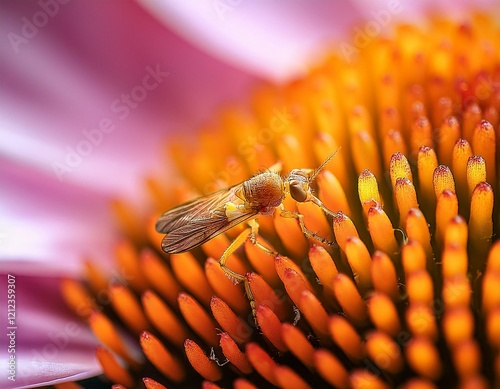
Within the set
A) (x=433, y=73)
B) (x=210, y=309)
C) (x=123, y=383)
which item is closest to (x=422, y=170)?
(x=433, y=73)

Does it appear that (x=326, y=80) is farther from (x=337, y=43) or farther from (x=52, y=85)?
(x=52, y=85)

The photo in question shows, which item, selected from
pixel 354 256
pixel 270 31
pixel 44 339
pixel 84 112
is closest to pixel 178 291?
pixel 44 339

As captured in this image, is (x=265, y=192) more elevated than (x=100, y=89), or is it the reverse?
(x=100, y=89)

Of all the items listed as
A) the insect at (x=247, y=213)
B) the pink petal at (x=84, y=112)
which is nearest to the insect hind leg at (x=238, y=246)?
the insect at (x=247, y=213)

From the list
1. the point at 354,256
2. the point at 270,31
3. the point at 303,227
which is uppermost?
the point at 270,31

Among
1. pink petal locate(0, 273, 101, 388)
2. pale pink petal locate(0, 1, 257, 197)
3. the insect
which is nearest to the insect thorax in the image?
the insect

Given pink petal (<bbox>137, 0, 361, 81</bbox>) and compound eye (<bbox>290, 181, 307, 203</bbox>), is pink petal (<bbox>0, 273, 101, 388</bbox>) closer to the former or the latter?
compound eye (<bbox>290, 181, 307, 203</bbox>)

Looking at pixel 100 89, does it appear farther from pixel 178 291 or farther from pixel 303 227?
pixel 303 227
